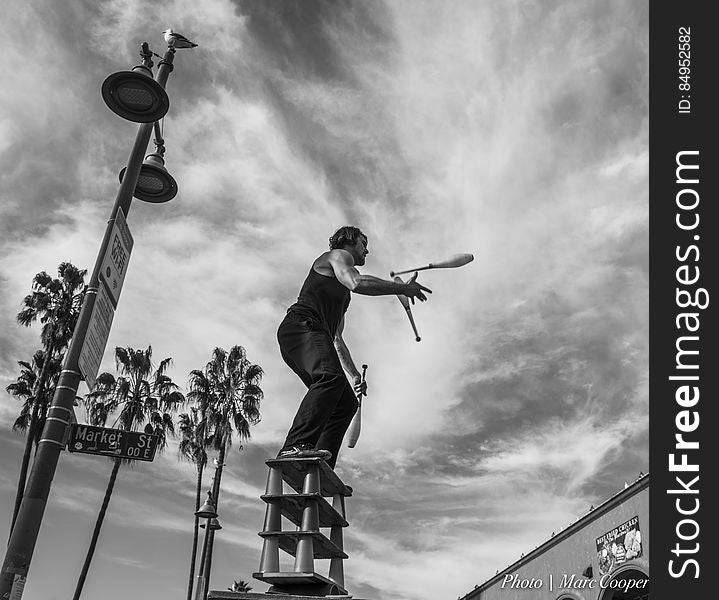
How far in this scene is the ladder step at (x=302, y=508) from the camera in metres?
4.26

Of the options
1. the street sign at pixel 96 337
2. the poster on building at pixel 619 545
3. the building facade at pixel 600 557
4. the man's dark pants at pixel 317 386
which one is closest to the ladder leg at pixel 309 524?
the man's dark pants at pixel 317 386

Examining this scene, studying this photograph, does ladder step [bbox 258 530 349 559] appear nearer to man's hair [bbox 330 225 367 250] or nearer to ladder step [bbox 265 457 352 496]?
ladder step [bbox 265 457 352 496]

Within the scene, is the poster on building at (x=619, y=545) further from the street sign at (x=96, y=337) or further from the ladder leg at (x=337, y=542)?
the street sign at (x=96, y=337)

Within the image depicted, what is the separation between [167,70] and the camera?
7.41 m

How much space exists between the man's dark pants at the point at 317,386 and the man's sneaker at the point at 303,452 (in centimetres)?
4

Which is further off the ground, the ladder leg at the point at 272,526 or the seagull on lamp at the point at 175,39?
the seagull on lamp at the point at 175,39

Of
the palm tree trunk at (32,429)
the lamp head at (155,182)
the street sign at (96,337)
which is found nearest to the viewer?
the street sign at (96,337)

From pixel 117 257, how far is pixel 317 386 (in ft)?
9.01

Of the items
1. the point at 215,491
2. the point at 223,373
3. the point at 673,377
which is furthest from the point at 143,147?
the point at 223,373

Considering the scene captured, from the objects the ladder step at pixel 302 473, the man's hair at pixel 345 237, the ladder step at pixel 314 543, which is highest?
the man's hair at pixel 345 237

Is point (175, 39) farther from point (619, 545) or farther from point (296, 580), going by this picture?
point (619, 545)

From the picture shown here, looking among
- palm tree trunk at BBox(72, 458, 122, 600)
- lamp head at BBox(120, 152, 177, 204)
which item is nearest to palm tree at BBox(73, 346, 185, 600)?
palm tree trunk at BBox(72, 458, 122, 600)

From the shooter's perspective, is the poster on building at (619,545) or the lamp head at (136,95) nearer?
the lamp head at (136,95)

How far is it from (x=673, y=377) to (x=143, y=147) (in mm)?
6280
